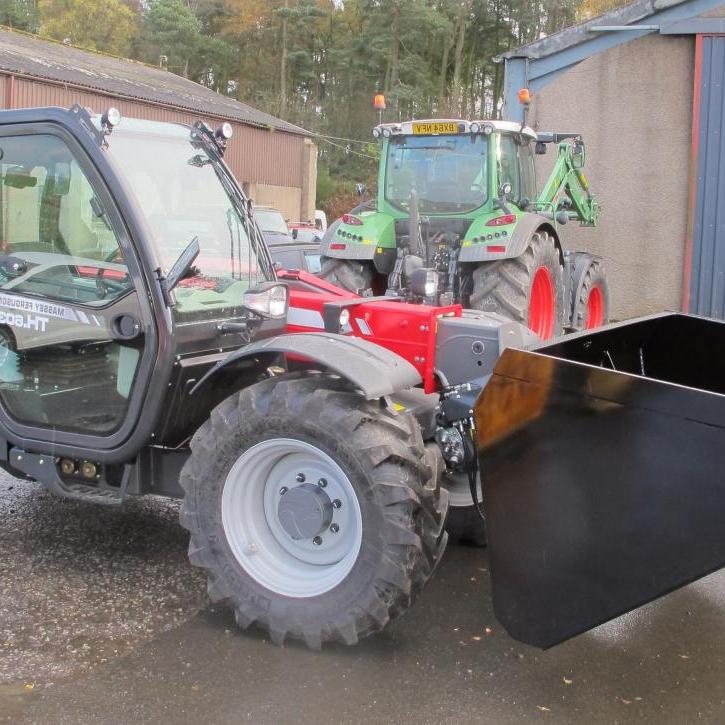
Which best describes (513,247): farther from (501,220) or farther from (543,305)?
(543,305)

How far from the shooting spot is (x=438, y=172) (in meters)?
8.26

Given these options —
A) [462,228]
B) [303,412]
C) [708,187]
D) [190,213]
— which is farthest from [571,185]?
[303,412]

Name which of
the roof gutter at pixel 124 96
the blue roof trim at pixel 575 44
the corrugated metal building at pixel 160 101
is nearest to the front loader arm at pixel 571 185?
the blue roof trim at pixel 575 44

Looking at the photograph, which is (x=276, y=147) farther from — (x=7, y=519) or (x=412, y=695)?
(x=412, y=695)

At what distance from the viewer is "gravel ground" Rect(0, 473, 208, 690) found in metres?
3.34

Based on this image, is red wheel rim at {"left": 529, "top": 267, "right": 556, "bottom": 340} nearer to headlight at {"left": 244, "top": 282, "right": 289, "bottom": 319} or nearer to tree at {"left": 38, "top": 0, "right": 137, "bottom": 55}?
headlight at {"left": 244, "top": 282, "right": 289, "bottom": 319}

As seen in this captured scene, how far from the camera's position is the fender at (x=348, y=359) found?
325cm

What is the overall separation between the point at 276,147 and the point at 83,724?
30.0 m

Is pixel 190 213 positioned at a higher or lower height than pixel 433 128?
lower

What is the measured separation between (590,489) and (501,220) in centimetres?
512

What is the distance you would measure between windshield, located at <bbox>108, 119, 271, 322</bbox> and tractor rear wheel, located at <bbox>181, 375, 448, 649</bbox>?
2.02 feet

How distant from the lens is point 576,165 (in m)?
10.3

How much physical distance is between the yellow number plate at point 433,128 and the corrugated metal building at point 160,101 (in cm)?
1548

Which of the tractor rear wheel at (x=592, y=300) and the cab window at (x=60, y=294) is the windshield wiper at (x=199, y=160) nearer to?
the cab window at (x=60, y=294)
